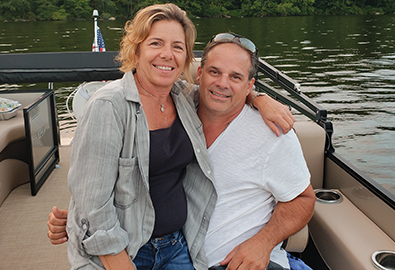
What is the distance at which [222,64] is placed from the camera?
1.68 metres

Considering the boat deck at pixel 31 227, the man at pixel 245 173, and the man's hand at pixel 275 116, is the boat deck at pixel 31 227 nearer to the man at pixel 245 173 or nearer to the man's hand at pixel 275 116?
the man at pixel 245 173

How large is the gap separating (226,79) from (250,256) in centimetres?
73

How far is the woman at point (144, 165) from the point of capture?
4.23ft

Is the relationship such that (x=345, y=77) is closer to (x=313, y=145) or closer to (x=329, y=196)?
(x=313, y=145)

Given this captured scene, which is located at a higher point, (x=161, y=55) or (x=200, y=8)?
(x=200, y=8)

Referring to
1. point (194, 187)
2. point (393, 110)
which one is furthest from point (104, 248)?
point (393, 110)

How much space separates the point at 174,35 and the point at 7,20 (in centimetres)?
4495

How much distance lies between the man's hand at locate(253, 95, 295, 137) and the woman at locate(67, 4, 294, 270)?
286 millimetres

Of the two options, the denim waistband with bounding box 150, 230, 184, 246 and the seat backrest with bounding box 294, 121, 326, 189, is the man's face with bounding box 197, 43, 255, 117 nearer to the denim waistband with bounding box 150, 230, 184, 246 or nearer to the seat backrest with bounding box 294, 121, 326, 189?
the denim waistband with bounding box 150, 230, 184, 246

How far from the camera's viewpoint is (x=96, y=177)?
4.20ft

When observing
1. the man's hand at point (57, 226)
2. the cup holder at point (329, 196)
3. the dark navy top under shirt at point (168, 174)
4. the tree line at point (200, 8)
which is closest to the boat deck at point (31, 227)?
the man's hand at point (57, 226)

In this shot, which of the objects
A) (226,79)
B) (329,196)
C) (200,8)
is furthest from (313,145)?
(200,8)

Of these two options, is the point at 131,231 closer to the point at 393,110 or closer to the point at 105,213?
the point at 105,213

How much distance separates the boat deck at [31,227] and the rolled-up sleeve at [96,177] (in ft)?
2.26
